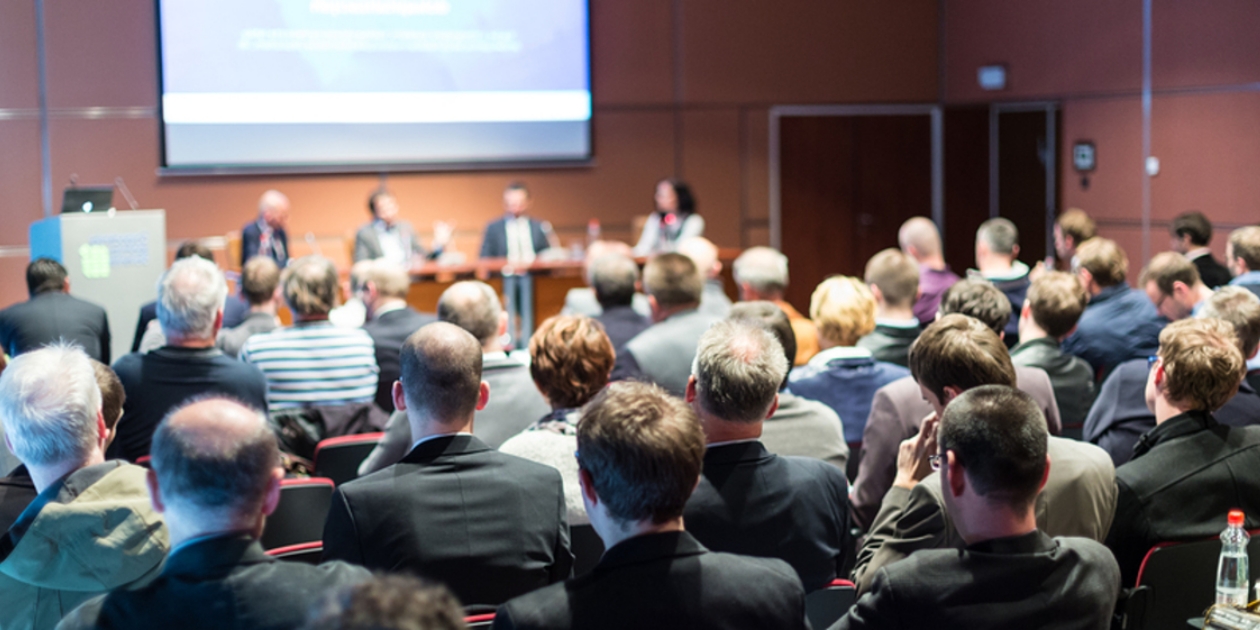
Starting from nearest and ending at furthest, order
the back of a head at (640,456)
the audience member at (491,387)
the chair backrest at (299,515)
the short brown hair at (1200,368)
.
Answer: the back of a head at (640,456) → the short brown hair at (1200,368) → the chair backrest at (299,515) → the audience member at (491,387)

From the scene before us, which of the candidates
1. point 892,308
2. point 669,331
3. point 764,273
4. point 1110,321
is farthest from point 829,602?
point 1110,321

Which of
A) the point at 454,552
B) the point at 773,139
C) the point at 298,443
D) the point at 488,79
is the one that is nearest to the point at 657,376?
the point at 298,443

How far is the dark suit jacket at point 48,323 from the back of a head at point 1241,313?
4.68 meters

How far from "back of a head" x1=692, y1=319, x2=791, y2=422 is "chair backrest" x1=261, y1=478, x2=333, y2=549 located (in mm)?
1277

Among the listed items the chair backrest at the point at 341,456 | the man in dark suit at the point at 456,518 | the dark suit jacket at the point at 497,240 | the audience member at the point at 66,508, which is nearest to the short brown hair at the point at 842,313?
the chair backrest at the point at 341,456

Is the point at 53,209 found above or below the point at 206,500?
above

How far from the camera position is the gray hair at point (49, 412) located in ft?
7.89

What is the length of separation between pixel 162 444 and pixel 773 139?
9.33 metres

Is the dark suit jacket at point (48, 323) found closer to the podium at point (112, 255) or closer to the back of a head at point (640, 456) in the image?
the podium at point (112, 255)

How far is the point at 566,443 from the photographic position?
300 cm

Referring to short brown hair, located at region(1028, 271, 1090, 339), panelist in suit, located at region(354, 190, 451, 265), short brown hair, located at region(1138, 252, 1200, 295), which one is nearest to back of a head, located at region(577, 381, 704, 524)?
short brown hair, located at region(1028, 271, 1090, 339)

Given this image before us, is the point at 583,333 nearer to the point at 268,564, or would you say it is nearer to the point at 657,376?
the point at 657,376

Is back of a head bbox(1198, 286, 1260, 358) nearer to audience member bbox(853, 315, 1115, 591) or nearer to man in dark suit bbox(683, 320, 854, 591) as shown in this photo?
audience member bbox(853, 315, 1115, 591)

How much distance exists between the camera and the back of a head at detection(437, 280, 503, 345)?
13.0 feet
